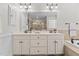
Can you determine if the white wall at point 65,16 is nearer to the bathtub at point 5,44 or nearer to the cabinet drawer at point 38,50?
the cabinet drawer at point 38,50

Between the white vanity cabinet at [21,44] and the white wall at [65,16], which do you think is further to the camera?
the white wall at [65,16]

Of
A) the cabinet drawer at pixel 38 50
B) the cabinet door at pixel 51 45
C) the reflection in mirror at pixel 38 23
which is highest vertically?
the reflection in mirror at pixel 38 23

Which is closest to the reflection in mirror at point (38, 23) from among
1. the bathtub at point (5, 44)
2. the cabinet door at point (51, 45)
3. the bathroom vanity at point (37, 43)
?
the bathroom vanity at point (37, 43)

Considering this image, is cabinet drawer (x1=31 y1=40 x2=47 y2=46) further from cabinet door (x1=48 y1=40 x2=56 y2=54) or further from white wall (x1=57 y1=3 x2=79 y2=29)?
white wall (x1=57 y1=3 x2=79 y2=29)

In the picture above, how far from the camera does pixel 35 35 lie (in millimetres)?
1774

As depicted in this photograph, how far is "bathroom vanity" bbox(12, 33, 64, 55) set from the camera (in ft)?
5.77

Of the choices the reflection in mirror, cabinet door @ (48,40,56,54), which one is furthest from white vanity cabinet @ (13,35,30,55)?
cabinet door @ (48,40,56,54)

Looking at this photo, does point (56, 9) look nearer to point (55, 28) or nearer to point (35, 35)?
point (55, 28)

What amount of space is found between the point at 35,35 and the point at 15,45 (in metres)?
0.30

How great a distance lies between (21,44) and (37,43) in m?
0.22

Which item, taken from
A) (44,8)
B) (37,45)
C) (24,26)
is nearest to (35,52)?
(37,45)

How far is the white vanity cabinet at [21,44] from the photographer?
1739 mm

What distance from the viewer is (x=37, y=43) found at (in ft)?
5.98

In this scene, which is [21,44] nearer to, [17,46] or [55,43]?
[17,46]
